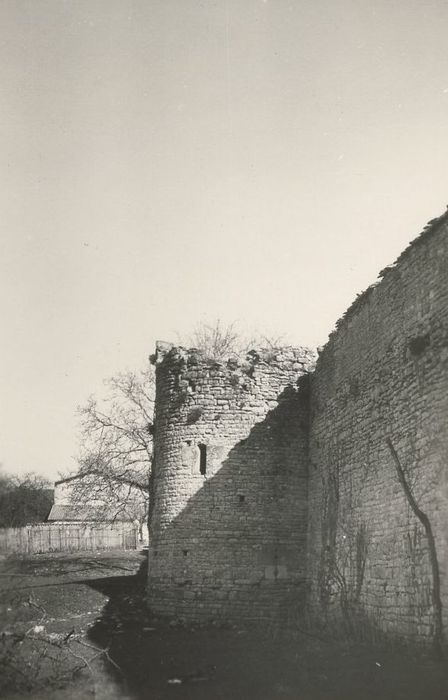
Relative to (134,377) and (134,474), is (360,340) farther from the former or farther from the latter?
(134,377)

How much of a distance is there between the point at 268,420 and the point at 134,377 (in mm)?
10944

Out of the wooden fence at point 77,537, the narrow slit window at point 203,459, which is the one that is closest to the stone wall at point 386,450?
the narrow slit window at point 203,459

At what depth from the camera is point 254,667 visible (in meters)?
8.39

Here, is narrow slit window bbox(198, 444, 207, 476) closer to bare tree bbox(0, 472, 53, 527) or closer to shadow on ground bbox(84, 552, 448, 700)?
shadow on ground bbox(84, 552, 448, 700)

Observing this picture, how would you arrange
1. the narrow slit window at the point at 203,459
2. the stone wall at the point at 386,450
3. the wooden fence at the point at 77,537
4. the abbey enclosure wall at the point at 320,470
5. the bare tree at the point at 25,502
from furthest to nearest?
the bare tree at the point at 25,502
the wooden fence at the point at 77,537
the narrow slit window at the point at 203,459
the abbey enclosure wall at the point at 320,470
the stone wall at the point at 386,450

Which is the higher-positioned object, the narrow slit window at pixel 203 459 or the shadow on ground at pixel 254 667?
the narrow slit window at pixel 203 459

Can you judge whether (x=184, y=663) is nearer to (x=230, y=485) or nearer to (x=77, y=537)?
(x=230, y=485)

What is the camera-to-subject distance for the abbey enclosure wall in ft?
27.4

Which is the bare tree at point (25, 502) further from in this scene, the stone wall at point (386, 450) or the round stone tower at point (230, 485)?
the stone wall at point (386, 450)

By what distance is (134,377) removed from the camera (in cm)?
2383

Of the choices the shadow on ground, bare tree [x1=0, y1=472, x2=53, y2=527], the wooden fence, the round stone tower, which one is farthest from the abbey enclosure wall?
bare tree [x1=0, y1=472, x2=53, y2=527]

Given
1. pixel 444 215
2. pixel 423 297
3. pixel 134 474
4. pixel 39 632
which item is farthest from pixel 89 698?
pixel 134 474

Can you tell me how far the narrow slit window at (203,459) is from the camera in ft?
44.3

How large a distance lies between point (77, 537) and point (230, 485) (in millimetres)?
20823
